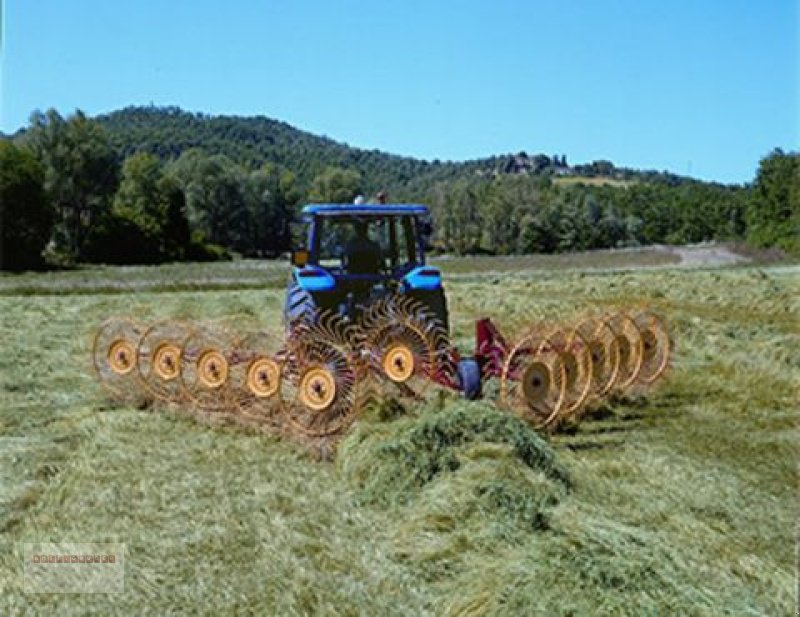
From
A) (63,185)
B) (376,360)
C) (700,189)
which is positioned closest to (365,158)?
(700,189)

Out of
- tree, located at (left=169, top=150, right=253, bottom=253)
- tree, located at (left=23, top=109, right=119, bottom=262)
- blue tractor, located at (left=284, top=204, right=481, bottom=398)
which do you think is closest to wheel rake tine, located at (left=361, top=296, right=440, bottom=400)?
blue tractor, located at (left=284, top=204, right=481, bottom=398)

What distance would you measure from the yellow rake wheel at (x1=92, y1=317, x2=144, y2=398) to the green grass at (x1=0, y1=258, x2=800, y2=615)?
0.24 m

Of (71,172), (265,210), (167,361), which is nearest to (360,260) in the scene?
(167,361)

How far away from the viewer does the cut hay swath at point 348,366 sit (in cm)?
744

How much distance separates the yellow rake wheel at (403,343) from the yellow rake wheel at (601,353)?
1454 mm

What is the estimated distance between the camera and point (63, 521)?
17.9 feet

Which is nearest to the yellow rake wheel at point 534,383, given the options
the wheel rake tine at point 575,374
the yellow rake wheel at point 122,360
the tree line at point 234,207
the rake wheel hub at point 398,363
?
the wheel rake tine at point 575,374

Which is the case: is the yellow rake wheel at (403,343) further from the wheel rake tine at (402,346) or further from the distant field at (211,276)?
the distant field at (211,276)

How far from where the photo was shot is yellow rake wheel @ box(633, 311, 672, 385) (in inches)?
379

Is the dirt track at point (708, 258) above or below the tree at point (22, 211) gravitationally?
below

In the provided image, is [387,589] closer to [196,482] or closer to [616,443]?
[196,482]

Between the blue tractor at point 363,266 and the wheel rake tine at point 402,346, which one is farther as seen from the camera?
the blue tractor at point 363,266

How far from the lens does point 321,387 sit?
23.9ft

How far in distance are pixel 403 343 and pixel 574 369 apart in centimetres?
159
